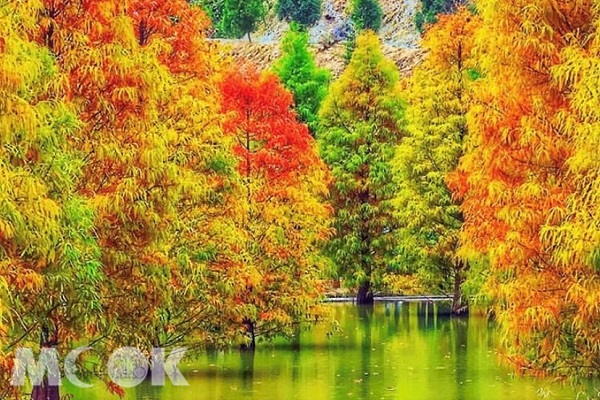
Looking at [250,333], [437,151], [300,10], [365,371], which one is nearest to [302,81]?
[437,151]

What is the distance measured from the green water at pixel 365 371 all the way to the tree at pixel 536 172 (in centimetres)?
527

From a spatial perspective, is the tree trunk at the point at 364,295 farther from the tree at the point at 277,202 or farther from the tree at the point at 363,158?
the tree at the point at 277,202

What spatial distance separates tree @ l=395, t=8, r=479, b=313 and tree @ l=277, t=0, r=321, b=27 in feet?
268

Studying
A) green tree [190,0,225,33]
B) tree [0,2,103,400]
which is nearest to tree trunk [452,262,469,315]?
tree [0,2,103,400]

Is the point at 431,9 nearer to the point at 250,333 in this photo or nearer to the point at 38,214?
the point at 250,333

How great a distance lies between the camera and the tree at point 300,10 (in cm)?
12106

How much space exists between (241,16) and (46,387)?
3877 inches

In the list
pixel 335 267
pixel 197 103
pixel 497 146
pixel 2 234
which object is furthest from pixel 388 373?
pixel 335 267

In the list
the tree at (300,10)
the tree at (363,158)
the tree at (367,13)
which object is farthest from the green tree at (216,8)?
the tree at (363,158)

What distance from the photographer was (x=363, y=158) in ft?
151

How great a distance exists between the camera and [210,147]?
70.9 feet

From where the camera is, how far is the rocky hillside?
112250 mm

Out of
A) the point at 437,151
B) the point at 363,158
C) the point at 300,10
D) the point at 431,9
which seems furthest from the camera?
the point at 300,10

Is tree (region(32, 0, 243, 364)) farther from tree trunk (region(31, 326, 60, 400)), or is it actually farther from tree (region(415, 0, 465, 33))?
tree (region(415, 0, 465, 33))
